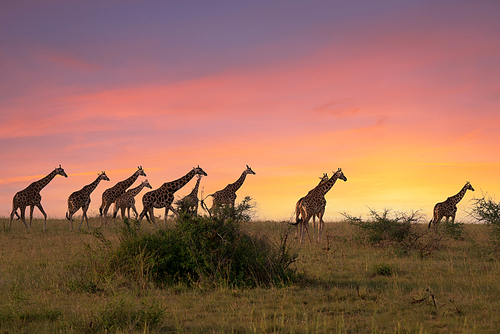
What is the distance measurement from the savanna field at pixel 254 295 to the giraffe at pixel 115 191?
1119 cm

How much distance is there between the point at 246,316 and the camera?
8.02 m

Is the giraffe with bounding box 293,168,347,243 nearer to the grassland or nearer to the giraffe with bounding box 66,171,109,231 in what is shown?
the grassland

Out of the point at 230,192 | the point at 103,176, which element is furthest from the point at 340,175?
the point at 103,176

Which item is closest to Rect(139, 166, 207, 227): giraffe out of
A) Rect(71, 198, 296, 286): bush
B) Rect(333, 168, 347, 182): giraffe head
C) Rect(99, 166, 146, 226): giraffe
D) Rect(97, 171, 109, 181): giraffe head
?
Rect(99, 166, 146, 226): giraffe

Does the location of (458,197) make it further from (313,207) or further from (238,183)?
(238,183)

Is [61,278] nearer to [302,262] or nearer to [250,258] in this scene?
[250,258]

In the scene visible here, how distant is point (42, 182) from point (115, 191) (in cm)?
451

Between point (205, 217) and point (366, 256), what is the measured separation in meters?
7.60

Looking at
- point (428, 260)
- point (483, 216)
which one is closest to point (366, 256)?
point (428, 260)

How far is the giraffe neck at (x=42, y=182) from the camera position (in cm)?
2691

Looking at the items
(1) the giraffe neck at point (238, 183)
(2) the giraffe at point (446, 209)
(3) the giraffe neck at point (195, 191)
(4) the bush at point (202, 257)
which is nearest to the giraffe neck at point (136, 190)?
(3) the giraffe neck at point (195, 191)

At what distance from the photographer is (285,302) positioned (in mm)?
8938

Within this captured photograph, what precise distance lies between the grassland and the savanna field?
0.02m

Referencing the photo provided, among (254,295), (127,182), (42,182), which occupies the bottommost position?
(254,295)
